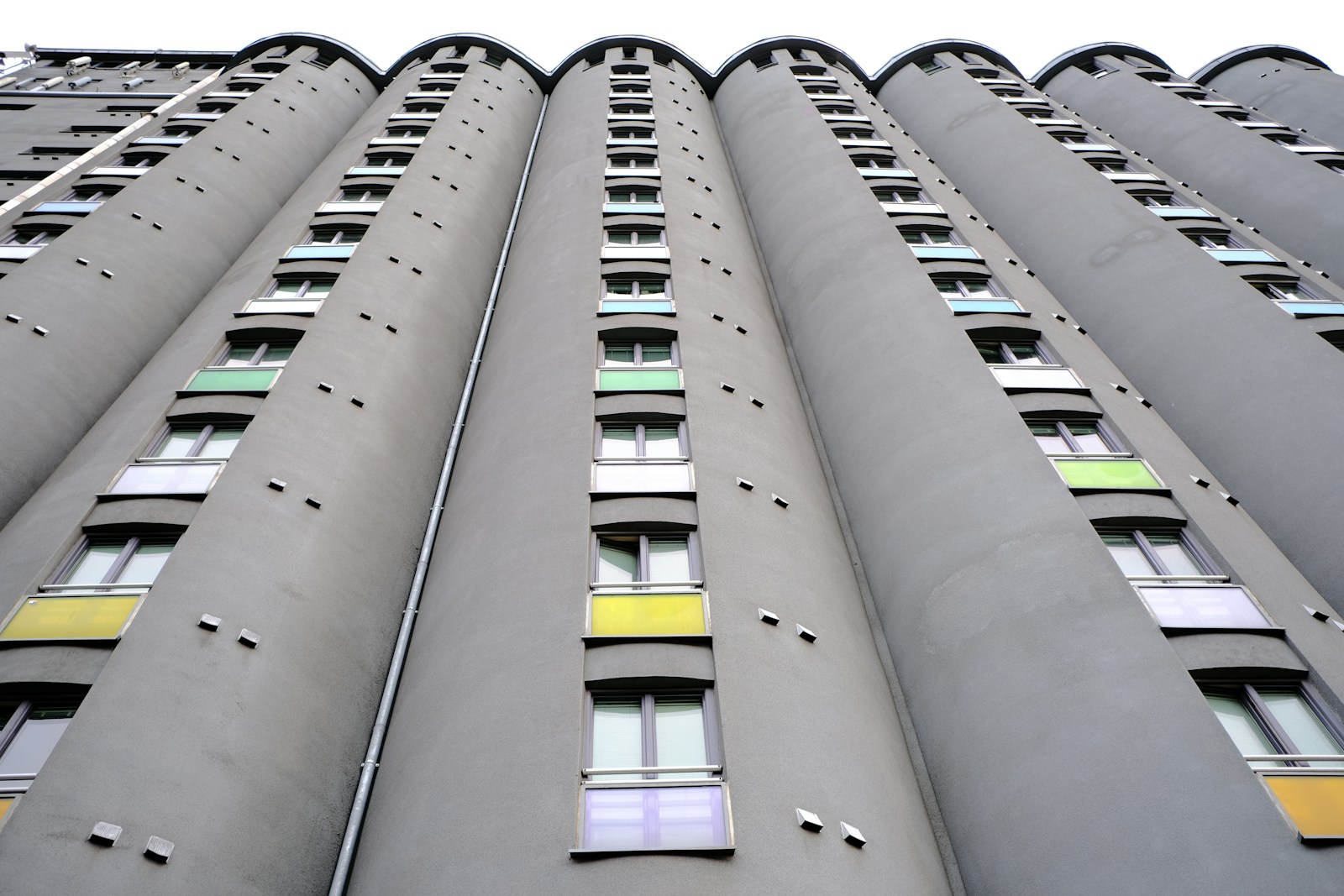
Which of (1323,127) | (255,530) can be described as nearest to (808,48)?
(1323,127)

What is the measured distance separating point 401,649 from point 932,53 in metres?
46.3

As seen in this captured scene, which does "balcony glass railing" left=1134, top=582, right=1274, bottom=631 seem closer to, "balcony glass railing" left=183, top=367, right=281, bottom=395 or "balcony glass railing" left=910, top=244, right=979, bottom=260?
"balcony glass railing" left=910, top=244, right=979, bottom=260

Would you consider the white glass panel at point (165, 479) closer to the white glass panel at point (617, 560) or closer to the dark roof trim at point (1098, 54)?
the white glass panel at point (617, 560)

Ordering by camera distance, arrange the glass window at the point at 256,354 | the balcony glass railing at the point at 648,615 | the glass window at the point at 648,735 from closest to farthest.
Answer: the glass window at the point at 648,735 < the balcony glass railing at the point at 648,615 < the glass window at the point at 256,354

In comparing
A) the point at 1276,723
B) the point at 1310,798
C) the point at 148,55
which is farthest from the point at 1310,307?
the point at 148,55

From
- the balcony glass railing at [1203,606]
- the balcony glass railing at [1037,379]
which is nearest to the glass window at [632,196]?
the balcony glass railing at [1037,379]

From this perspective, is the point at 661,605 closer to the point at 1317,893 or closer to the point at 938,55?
the point at 1317,893

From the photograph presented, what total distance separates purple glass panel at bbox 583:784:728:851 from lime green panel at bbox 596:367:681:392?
29.3ft

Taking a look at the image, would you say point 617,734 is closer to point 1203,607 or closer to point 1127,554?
point 1203,607

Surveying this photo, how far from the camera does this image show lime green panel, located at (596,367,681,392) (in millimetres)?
17969

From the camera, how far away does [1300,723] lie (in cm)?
1169

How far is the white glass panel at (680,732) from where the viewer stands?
11180mm

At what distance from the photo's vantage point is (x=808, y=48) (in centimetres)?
4975

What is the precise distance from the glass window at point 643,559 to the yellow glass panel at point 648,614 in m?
0.35
